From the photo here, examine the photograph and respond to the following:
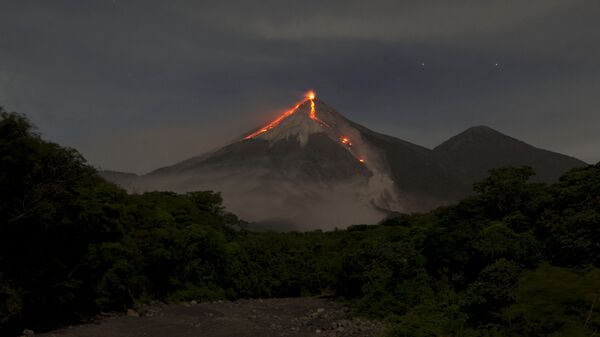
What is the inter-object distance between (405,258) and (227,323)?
9.85 m

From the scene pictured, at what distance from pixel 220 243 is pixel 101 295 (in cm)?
1493

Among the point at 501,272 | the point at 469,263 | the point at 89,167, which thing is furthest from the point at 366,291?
the point at 89,167

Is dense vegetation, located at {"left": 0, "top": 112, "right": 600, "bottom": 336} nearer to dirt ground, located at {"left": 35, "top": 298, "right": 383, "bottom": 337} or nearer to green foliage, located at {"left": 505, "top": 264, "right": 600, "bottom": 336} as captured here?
green foliage, located at {"left": 505, "top": 264, "right": 600, "bottom": 336}

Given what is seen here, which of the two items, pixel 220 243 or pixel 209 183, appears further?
pixel 209 183

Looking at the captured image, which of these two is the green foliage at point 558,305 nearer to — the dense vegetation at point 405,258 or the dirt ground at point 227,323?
the dense vegetation at point 405,258

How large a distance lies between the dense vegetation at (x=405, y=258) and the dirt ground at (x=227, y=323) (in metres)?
1.44

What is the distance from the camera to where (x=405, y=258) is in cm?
2619

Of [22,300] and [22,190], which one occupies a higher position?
[22,190]

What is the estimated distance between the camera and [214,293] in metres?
37.7

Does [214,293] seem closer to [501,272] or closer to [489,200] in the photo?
[489,200]

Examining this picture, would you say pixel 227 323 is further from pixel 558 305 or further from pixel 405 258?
pixel 558 305

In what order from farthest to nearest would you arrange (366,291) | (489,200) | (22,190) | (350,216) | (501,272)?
(350,216) < (366,291) < (489,200) < (22,190) < (501,272)

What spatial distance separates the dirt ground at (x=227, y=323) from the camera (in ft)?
69.5

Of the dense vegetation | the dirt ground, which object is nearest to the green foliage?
the dense vegetation
